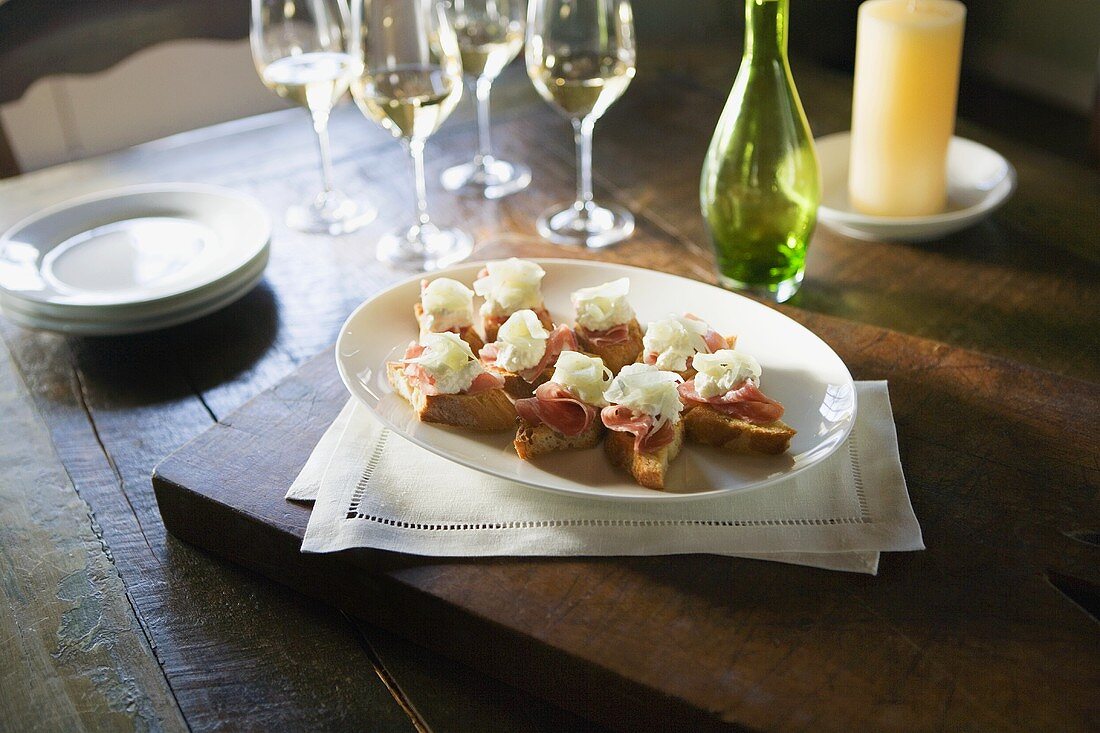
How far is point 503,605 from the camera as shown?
2.48 ft

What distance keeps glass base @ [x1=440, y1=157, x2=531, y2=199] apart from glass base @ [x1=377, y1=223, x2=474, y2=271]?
13cm

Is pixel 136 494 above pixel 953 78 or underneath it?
underneath

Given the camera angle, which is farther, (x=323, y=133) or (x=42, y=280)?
(x=323, y=133)

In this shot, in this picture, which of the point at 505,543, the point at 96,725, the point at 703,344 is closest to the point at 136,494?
the point at 96,725

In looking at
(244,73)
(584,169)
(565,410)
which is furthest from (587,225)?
(244,73)

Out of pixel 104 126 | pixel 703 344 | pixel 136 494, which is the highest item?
pixel 703 344

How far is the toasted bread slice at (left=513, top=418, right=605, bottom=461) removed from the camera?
0.83 meters

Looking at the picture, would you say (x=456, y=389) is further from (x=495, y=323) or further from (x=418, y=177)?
(x=418, y=177)

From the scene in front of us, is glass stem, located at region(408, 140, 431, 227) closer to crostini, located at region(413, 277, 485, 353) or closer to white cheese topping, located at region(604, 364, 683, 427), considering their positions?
crostini, located at region(413, 277, 485, 353)

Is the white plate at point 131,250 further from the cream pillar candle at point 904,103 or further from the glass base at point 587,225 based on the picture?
the cream pillar candle at point 904,103

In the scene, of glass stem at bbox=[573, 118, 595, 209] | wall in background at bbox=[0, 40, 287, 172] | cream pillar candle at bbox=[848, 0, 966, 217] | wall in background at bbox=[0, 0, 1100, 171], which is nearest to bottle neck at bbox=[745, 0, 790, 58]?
cream pillar candle at bbox=[848, 0, 966, 217]

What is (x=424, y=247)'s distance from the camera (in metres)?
1.39

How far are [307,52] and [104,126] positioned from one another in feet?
6.78

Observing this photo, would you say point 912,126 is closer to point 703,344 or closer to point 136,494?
point 703,344
